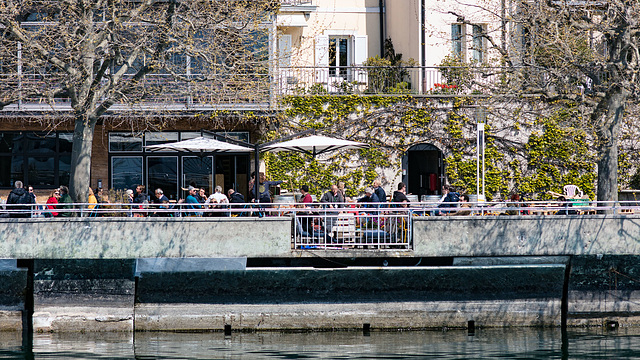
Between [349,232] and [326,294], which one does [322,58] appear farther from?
[326,294]

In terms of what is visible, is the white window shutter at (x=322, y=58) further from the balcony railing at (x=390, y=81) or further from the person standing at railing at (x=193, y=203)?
the person standing at railing at (x=193, y=203)

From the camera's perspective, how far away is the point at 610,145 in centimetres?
1806

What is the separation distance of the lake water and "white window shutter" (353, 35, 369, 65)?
12347 mm

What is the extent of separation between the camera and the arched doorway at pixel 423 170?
24609 mm

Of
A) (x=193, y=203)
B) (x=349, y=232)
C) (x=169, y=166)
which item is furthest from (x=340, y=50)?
(x=349, y=232)

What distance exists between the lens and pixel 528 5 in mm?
18578

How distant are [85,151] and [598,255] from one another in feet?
37.1

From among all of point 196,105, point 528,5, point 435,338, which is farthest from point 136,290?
point 528,5

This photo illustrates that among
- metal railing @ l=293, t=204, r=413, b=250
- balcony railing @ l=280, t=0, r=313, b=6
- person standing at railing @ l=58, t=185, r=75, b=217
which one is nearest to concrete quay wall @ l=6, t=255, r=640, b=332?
metal railing @ l=293, t=204, r=413, b=250

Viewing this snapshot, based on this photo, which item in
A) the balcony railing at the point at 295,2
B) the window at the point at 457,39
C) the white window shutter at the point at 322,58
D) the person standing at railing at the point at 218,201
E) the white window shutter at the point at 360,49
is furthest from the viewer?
the white window shutter at the point at 360,49

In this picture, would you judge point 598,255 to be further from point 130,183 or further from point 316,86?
point 130,183

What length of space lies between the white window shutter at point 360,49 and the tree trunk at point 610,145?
9776 mm

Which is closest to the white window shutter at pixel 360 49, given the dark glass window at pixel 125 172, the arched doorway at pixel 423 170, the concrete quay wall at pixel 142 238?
the arched doorway at pixel 423 170

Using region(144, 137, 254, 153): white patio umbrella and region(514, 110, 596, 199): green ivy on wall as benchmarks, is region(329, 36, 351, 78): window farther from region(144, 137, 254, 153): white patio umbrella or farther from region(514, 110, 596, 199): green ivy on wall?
region(144, 137, 254, 153): white patio umbrella
